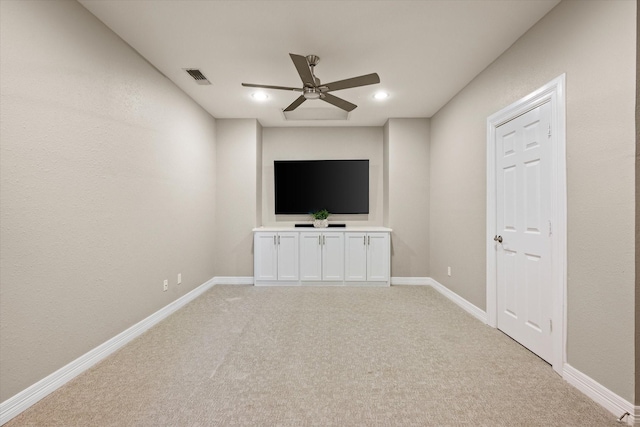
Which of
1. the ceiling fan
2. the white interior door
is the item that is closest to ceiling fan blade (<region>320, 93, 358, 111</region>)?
the ceiling fan

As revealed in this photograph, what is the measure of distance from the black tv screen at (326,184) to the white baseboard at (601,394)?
3437 millimetres

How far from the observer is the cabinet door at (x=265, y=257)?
472 cm

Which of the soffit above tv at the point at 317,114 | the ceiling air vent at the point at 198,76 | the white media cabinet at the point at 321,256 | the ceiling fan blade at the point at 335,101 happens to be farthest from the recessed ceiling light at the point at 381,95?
A: the ceiling air vent at the point at 198,76

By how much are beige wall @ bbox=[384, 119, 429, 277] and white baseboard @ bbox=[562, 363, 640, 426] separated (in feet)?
9.07

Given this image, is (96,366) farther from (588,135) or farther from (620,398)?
(588,135)

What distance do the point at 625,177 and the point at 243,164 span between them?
14.2ft

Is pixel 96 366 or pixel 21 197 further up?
pixel 21 197

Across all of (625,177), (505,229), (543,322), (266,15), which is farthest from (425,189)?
(266,15)

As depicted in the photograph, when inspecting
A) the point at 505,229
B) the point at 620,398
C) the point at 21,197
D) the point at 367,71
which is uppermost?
the point at 367,71

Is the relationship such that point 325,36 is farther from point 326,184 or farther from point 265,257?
point 265,257

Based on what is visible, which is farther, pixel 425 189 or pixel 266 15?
pixel 425 189

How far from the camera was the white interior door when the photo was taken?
232cm

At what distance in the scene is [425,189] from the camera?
15.8 feet

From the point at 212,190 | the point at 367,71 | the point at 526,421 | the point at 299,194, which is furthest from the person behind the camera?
the point at 299,194
